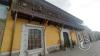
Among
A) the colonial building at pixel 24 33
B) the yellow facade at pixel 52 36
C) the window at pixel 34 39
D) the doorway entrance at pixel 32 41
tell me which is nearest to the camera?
the colonial building at pixel 24 33

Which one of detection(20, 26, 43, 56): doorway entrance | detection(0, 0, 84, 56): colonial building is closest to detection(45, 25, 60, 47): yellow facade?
detection(0, 0, 84, 56): colonial building

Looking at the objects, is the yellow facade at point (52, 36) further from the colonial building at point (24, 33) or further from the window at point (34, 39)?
the window at point (34, 39)

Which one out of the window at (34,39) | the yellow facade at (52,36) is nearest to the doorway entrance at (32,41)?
the window at (34,39)

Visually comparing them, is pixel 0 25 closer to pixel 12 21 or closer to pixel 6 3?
pixel 12 21

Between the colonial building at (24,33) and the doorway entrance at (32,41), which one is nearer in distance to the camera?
the colonial building at (24,33)

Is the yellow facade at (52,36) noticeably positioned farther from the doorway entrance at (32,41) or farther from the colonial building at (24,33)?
the doorway entrance at (32,41)

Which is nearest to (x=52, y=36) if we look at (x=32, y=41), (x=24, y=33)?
(x=32, y=41)

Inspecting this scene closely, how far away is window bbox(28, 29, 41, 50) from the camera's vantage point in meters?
5.53

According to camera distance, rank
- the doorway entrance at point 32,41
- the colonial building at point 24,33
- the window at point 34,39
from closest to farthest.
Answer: the colonial building at point 24,33 → the doorway entrance at point 32,41 → the window at point 34,39

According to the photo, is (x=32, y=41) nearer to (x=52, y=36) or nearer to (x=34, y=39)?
(x=34, y=39)

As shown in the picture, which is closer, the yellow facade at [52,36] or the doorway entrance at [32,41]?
the doorway entrance at [32,41]

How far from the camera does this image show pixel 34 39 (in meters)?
5.84

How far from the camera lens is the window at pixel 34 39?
218 inches

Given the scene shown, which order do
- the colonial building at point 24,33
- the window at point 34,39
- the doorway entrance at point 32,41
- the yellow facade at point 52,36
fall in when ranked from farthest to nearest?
the yellow facade at point 52,36
the window at point 34,39
the doorway entrance at point 32,41
the colonial building at point 24,33
